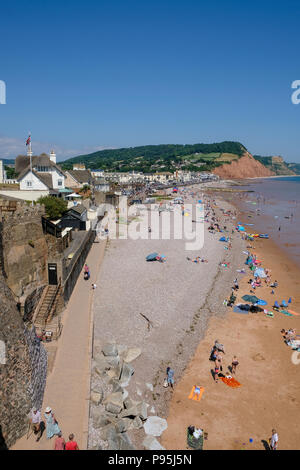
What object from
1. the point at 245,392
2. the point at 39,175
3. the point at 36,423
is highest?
the point at 39,175

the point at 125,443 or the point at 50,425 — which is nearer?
the point at 50,425

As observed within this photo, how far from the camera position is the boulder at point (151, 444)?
31.4ft

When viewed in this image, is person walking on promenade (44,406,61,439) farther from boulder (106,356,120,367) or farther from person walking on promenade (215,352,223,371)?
person walking on promenade (215,352,223,371)

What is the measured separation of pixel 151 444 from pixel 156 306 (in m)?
9.11

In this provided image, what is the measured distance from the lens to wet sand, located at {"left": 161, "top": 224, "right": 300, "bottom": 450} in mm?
10672

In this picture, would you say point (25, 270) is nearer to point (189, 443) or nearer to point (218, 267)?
point (189, 443)

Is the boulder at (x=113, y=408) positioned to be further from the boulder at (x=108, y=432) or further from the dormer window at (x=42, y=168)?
the dormer window at (x=42, y=168)

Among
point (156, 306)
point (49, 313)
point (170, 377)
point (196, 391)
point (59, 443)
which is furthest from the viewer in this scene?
point (156, 306)

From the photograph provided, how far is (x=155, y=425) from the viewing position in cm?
1049

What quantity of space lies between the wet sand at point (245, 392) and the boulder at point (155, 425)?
232 mm

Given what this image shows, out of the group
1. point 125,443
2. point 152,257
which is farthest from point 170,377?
point 152,257

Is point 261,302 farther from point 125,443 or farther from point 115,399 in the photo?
point 125,443

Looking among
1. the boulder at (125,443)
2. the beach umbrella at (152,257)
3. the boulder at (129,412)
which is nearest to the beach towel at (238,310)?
the beach umbrella at (152,257)

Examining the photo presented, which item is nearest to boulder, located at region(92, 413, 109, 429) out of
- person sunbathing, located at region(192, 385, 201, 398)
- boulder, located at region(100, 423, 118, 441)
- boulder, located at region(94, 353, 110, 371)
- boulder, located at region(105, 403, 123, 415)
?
boulder, located at region(100, 423, 118, 441)
